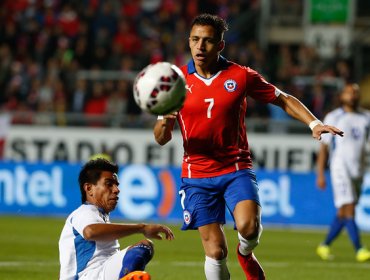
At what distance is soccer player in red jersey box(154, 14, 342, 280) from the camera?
7695mm

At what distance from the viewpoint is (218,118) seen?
7.77m

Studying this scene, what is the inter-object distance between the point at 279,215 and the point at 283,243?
282 centimetres

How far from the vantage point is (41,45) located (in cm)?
2194

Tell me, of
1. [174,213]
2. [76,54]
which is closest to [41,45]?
[76,54]

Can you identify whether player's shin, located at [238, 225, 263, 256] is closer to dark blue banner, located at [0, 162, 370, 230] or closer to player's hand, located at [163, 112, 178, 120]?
player's hand, located at [163, 112, 178, 120]

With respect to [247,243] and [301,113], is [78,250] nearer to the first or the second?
[247,243]

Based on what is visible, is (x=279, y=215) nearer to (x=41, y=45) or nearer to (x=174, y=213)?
(x=174, y=213)

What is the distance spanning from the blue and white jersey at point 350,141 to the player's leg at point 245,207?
207 inches

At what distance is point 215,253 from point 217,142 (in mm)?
860

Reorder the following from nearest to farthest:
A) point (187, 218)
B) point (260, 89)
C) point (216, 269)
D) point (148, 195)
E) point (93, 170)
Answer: point (93, 170)
point (216, 269)
point (187, 218)
point (260, 89)
point (148, 195)

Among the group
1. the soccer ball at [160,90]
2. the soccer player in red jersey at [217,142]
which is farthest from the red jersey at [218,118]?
the soccer ball at [160,90]

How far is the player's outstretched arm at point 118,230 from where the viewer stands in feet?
22.3

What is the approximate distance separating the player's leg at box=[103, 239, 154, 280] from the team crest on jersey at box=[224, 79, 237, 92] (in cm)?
153

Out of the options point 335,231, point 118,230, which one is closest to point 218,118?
point 118,230
